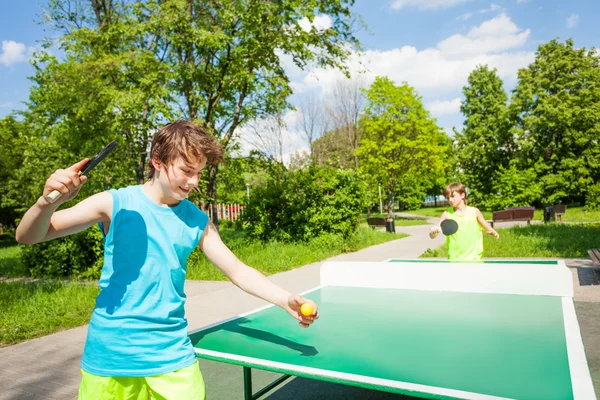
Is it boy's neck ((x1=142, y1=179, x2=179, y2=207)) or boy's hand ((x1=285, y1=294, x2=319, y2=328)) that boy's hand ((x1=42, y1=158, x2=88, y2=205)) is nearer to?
→ boy's neck ((x1=142, y1=179, x2=179, y2=207))

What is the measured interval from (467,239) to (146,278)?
4560 mm

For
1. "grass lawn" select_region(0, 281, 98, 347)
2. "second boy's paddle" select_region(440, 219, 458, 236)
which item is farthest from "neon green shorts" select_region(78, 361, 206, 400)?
"grass lawn" select_region(0, 281, 98, 347)

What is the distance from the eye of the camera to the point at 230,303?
702 centimetres

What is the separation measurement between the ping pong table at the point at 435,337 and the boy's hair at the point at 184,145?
1.03m

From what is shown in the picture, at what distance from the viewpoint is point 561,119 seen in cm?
3506

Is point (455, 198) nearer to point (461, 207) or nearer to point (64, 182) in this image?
point (461, 207)

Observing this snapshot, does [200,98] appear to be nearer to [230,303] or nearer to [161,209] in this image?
[230,303]

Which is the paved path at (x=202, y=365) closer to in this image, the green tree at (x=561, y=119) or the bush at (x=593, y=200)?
the bush at (x=593, y=200)

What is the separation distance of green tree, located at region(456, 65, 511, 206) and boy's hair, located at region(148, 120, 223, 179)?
41.4 meters

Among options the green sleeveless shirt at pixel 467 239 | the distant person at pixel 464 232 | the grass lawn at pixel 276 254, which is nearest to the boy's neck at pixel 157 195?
the distant person at pixel 464 232

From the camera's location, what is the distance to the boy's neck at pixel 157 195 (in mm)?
1920

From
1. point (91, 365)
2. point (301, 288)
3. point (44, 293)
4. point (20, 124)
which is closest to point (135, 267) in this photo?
point (91, 365)

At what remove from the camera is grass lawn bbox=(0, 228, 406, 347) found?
19.6 feet

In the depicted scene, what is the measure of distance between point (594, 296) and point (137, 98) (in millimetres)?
9500
